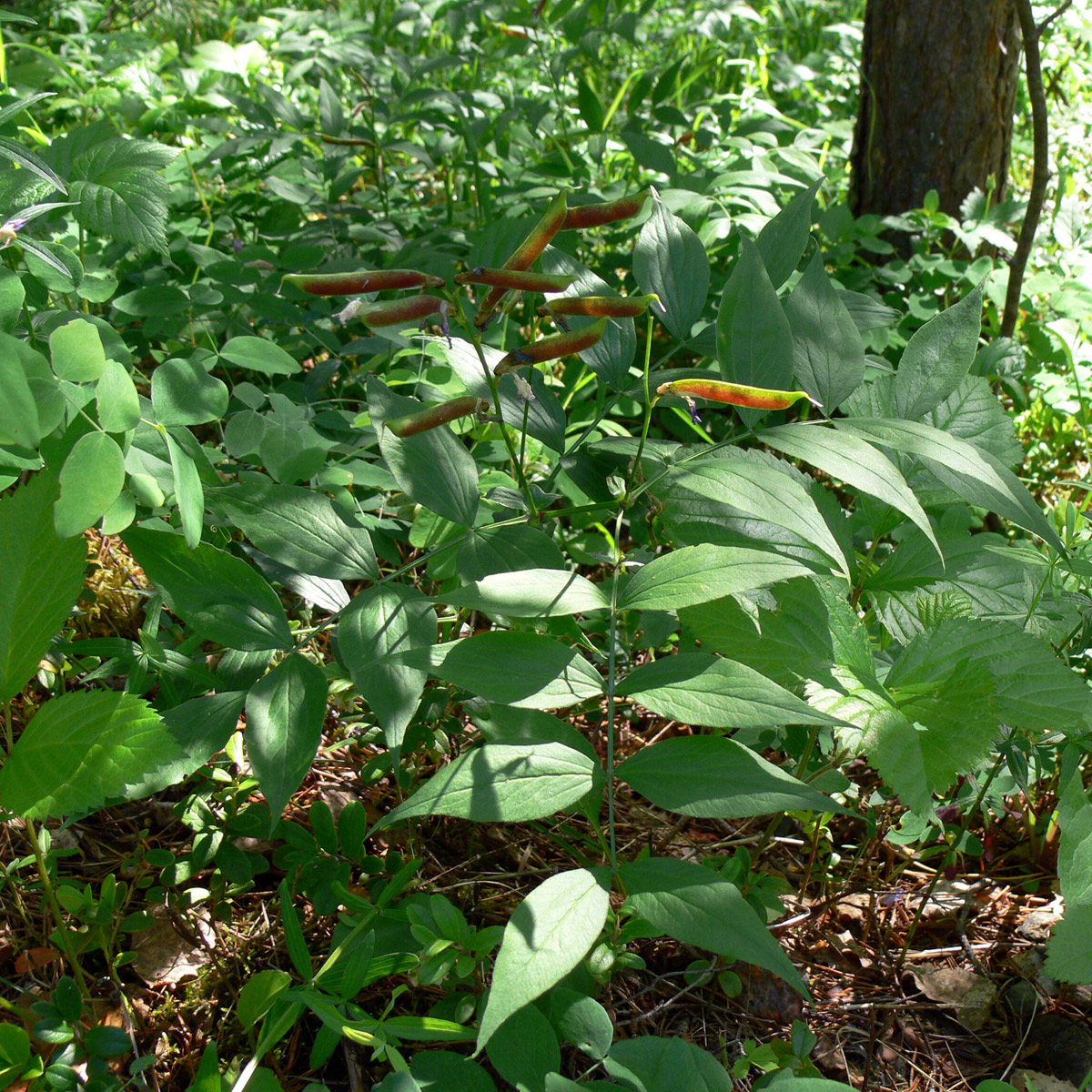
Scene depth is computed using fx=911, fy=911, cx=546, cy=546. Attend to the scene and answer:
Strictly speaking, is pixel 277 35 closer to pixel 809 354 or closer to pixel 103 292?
pixel 103 292

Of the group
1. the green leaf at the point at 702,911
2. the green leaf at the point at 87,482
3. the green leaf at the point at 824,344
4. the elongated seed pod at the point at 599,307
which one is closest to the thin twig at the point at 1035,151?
the green leaf at the point at 824,344

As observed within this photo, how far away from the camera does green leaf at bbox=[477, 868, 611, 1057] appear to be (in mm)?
683

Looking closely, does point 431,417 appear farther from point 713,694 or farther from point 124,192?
point 124,192

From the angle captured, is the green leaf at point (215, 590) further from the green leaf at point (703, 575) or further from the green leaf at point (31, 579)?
the green leaf at point (703, 575)

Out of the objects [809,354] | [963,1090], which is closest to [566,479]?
[809,354]

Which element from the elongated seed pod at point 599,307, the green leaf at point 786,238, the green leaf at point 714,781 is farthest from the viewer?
the green leaf at point 786,238

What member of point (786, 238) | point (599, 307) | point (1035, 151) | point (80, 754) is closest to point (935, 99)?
point (1035, 151)

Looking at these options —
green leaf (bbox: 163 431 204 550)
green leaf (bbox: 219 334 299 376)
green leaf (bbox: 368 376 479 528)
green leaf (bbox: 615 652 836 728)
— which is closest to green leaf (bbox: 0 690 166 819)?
green leaf (bbox: 163 431 204 550)

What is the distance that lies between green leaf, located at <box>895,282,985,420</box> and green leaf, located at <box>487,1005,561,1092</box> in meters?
0.87

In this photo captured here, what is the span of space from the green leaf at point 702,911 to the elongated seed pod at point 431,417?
1.71ft

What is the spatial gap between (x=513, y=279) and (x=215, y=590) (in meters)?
0.52

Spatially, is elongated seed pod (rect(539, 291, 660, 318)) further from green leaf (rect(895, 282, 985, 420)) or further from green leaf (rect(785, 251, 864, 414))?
green leaf (rect(895, 282, 985, 420))

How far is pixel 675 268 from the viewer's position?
1.33m

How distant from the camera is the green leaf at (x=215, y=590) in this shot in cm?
108
